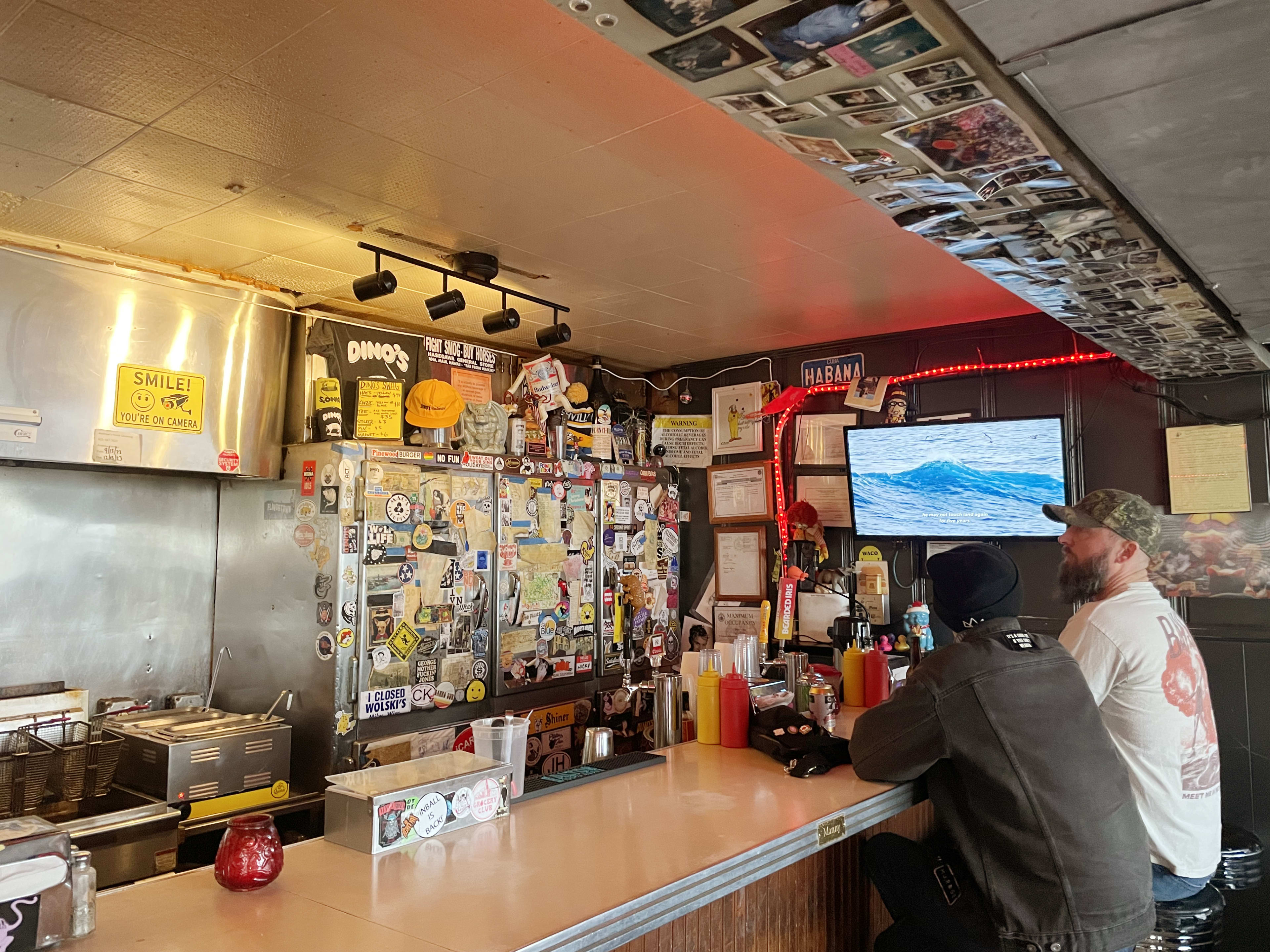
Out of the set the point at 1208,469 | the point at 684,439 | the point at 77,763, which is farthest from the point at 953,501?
the point at 77,763

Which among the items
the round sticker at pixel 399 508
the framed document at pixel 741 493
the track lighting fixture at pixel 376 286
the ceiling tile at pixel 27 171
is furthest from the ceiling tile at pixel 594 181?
the framed document at pixel 741 493

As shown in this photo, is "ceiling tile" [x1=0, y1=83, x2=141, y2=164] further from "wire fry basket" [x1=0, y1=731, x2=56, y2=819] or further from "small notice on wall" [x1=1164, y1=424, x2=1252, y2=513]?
"small notice on wall" [x1=1164, y1=424, x2=1252, y2=513]

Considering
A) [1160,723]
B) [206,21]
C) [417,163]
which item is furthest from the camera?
[417,163]

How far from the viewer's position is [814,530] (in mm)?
5008

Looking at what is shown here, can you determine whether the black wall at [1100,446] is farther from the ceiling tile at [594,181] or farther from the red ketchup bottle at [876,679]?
the ceiling tile at [594,181]

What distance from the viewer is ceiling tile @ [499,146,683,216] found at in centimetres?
265

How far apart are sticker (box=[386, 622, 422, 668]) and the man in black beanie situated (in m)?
2.36

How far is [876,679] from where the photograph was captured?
351 cm

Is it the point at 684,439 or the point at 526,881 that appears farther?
the point at 684,439

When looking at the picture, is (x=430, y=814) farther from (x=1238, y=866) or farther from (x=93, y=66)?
(x=1238, y=866)

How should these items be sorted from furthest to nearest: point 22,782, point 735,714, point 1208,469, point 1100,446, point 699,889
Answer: point 1100,446 → point 1208,469 → point 22,782 → point 735,714 → point 699,889

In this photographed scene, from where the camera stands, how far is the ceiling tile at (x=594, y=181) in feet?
8.71

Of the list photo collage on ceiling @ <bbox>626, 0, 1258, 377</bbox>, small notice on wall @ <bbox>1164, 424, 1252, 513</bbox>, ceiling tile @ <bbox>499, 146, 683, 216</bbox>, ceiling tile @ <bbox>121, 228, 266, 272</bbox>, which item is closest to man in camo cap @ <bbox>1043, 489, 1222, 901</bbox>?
photo collage on ceiling @ <bbox>626, 0, 1258, 377</bbox>

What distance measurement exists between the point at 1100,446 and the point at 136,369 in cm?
425
